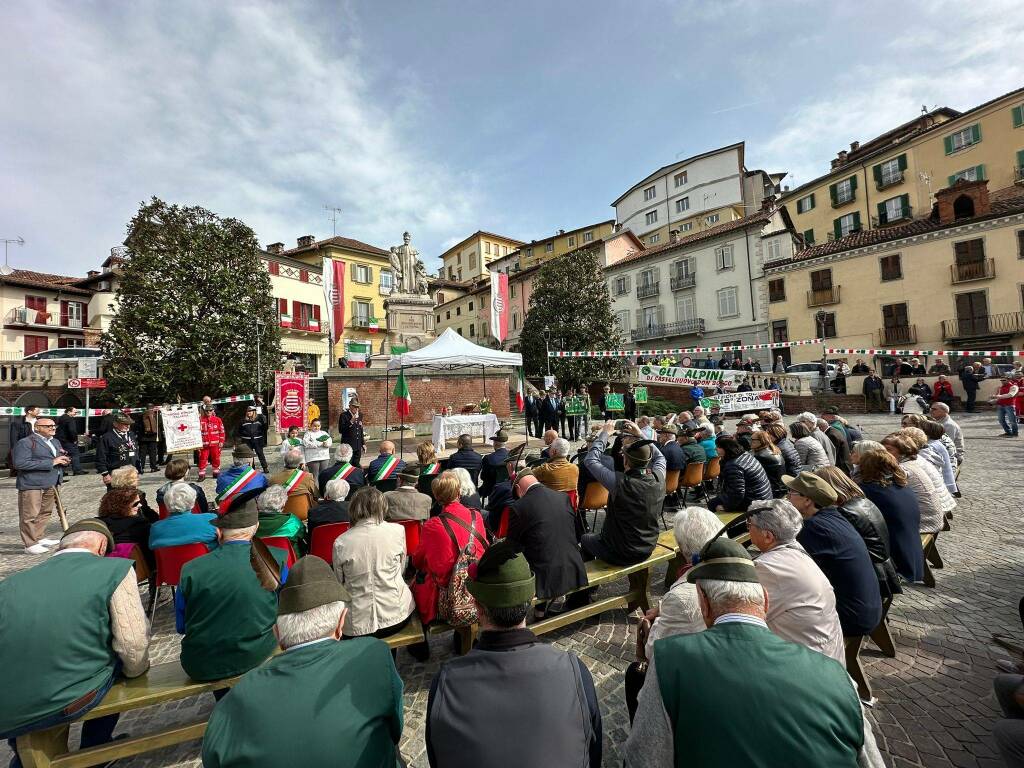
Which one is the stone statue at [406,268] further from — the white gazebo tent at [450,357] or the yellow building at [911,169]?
the yellow building at [911,169]

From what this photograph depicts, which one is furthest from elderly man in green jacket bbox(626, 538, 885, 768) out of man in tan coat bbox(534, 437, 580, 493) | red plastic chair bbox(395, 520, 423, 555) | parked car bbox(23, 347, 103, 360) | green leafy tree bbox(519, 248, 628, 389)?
parked car bbox(23, 347, 103, 360)

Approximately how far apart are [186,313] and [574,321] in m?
19.6

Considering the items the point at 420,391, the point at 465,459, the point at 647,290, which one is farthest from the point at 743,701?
the point at 647,290

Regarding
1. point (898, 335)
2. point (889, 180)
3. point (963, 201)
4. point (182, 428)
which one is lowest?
point (182, 428)

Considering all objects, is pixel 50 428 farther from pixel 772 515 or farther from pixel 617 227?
pixel 617 227

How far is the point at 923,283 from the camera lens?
25.9 metres

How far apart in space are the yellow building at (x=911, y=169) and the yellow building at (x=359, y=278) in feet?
122

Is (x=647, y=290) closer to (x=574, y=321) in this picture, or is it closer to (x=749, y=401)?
(x=574, y=321)

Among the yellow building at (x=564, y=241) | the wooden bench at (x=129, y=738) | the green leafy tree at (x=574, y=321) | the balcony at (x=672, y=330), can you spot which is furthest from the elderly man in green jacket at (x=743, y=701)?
the yellow building at (x=564, y=241)

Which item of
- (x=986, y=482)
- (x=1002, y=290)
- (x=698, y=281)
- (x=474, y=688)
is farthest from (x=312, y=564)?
(x=698, y=281)

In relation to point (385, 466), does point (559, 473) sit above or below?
below

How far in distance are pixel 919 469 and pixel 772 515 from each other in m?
3.42

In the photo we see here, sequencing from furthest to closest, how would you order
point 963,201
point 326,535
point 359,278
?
point 359,278, point 963,201, point 326,535

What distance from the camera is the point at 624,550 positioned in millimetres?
4227
